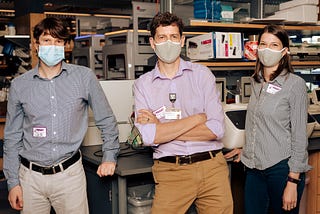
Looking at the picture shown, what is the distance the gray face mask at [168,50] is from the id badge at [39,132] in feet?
2.39

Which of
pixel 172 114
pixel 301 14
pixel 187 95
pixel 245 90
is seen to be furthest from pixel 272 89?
pixel 301 14

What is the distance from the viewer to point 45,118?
213 cm

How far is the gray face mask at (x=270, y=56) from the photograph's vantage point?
2.32 meters

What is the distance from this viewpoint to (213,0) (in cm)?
346

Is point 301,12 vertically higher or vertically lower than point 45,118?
higher

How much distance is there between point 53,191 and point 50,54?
2.36 ft

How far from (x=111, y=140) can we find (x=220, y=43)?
1502mm

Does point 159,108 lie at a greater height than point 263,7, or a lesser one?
lesser

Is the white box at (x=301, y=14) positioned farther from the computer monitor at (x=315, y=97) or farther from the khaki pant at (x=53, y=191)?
the khaki pant at (x=53, y=191)

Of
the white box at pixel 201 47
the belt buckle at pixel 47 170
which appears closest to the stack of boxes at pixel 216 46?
the white box at pixel 201 47

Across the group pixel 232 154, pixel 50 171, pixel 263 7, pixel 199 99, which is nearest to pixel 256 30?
pixel 263 7

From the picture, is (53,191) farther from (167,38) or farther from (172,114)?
(167,38)

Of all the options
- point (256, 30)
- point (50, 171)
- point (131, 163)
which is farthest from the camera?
point (256, 30)

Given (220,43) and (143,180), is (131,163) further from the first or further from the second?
(220,43)
